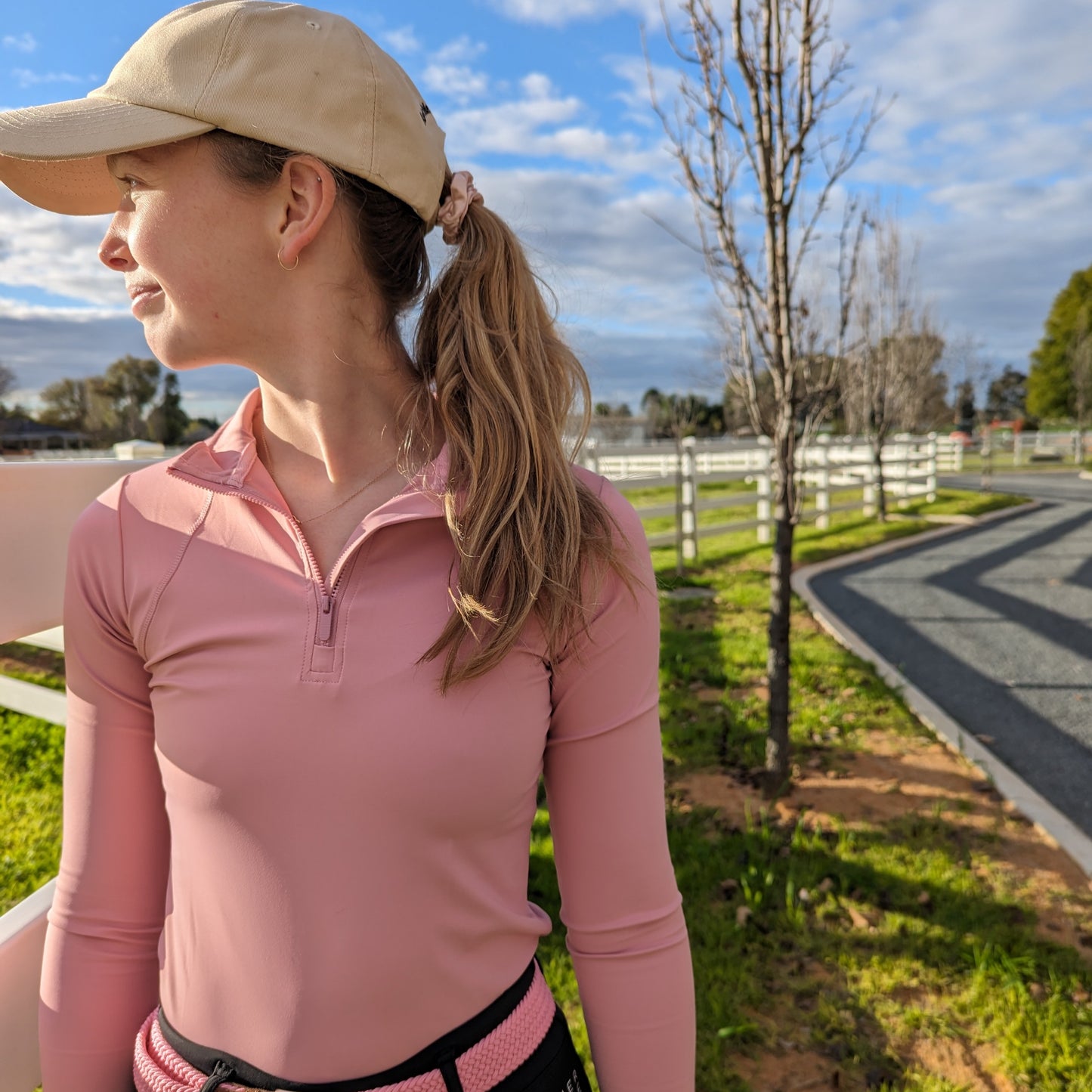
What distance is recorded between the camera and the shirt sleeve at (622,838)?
4.01ft

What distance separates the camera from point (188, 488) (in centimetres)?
129

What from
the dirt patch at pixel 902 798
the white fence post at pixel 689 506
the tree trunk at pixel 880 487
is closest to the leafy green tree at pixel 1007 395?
the tree trunk at pixel 880 487

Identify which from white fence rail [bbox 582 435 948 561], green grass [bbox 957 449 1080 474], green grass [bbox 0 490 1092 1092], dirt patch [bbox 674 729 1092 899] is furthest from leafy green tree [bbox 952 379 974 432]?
green grass [bbox 0 490 1092 1092]

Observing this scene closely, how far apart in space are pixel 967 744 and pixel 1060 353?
4690cm

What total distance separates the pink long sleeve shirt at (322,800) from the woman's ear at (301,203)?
0.32m

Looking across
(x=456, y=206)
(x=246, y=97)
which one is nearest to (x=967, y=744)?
(x=456, y=206)

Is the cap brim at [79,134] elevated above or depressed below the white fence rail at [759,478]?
above

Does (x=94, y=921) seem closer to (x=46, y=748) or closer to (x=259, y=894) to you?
(x=259, y=894)

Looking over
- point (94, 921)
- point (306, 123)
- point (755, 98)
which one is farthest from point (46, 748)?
point (755, 98)

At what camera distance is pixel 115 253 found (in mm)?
1237

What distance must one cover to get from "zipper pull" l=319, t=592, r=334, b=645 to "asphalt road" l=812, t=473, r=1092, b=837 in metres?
4.26

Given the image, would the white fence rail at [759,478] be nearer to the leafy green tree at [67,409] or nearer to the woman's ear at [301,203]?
the woman's ear at [301,203]

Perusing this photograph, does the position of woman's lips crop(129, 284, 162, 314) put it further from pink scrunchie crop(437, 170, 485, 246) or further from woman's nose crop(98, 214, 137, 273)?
pink scrunchie crop(437, 170, 485, 246)

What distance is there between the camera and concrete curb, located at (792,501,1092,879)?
3.95 m
